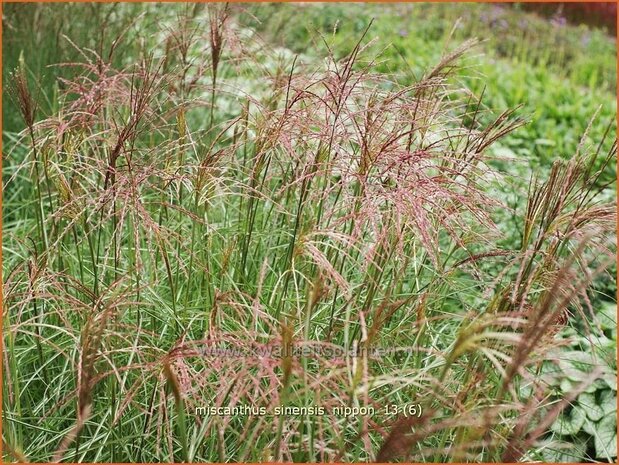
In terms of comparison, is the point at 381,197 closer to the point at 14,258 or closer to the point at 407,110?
the point at 407,110

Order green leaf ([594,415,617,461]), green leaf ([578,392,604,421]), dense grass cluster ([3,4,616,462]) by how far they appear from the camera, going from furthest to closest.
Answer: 1. green leaf ([578,392,604,421])
2. green leaf ([594,415,617,461])
3. dense grass cluster ([3,4,616,462])

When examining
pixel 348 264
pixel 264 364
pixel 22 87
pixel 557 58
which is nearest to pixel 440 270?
pixel 348 264

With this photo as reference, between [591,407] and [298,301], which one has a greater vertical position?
[298,301]

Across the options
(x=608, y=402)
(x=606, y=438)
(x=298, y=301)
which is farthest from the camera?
(x=608, y=402)

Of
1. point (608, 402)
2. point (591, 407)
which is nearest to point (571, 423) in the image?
point (591, 407)

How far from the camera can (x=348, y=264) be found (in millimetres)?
2678

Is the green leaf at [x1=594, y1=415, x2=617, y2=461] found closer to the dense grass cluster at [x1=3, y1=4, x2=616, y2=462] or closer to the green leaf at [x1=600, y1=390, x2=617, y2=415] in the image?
the green leaf at [x1=600, y1=390, x2=617, y2=415]

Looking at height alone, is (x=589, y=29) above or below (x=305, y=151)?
below

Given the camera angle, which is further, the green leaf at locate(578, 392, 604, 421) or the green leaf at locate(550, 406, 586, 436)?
the green leaf at locate(578, 392, 604, 421)

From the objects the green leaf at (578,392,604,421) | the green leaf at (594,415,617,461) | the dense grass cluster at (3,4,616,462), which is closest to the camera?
the dense grass cluster at (3,4,616,462)

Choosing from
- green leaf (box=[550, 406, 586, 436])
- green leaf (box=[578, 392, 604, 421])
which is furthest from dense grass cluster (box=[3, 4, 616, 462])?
green leaf (box=[578, 392, 604, 421])

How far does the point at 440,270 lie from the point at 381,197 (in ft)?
2.23

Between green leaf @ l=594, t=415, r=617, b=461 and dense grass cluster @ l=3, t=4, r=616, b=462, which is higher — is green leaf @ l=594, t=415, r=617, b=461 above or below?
below

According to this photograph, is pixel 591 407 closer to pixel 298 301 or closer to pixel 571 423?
pixel 571 423
